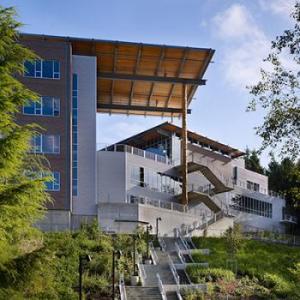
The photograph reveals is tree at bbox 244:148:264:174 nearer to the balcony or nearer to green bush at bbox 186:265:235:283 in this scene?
the balcony

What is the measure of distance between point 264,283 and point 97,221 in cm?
1416

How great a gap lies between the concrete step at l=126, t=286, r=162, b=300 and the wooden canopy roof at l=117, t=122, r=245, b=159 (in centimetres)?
3022

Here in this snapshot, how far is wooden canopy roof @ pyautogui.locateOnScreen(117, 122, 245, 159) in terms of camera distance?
66188 mm

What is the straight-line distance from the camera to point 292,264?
1806 inches

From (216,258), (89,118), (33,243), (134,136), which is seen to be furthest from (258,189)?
(33,243)

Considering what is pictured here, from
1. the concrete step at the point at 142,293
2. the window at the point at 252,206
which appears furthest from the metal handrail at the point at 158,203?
the concrete step at the point at 142,293

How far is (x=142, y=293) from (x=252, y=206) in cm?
4007

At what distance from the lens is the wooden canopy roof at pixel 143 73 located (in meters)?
55.7

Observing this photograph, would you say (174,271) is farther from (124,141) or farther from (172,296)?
(124,141)

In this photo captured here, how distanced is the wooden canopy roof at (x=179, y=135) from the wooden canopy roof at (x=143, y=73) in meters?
1.68

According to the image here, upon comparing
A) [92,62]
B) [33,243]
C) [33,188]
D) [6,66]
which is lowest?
[33,243]

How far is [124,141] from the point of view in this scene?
7031cm

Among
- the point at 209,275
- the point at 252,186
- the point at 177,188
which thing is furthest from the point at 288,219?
the point at 209,275

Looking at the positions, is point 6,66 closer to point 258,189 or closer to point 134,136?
point 134,136
